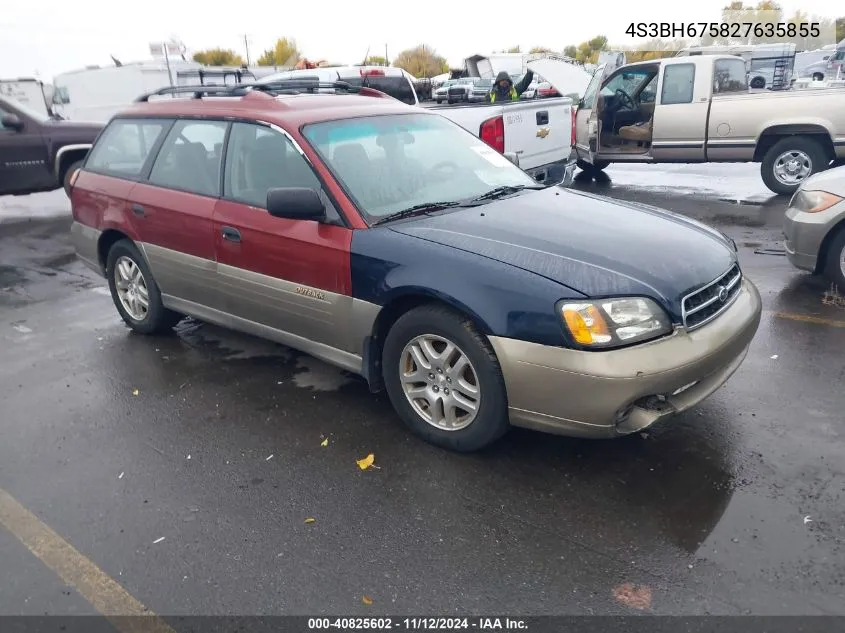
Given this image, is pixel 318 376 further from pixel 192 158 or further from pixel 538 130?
pixel 538 130

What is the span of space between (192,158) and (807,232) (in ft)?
15.1

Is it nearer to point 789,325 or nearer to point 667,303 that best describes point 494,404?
point 667,303

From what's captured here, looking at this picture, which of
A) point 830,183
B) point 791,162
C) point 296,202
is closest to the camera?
point 296,202

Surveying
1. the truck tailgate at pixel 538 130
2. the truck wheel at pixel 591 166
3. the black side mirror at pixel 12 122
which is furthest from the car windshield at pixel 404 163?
the black side mirror at pixel 12 122

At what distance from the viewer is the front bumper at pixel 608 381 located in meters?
3.01

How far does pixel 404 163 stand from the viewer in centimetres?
421

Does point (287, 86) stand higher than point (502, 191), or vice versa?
point (287, 86)

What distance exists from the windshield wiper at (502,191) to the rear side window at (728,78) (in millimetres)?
6808

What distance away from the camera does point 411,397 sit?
3635 millimetres

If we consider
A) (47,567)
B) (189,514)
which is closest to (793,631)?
(189,514)

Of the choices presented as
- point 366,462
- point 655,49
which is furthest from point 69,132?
point 655,49

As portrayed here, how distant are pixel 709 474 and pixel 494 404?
1.05 m

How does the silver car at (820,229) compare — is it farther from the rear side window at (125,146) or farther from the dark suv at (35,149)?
the dark suv at (35,149)

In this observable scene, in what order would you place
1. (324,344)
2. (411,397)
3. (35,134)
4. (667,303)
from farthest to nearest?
(35,134) → (324,344) → (411,397) → (667,303)
